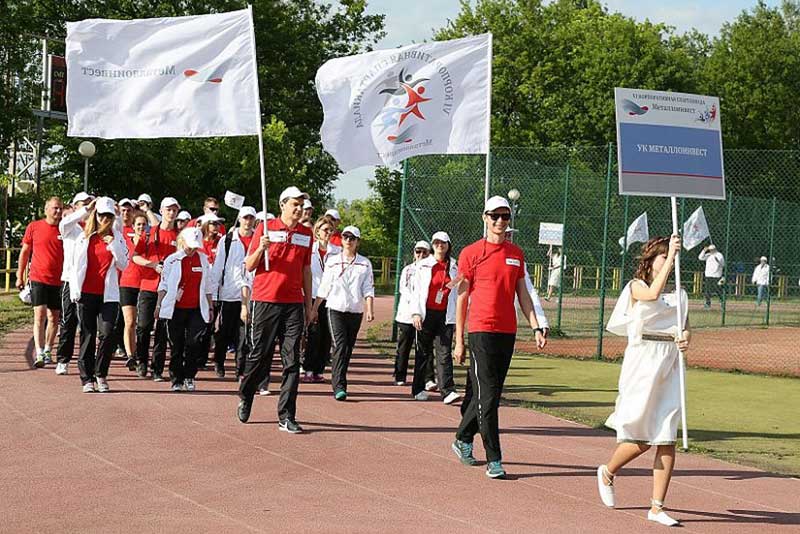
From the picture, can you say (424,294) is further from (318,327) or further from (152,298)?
(152,298)

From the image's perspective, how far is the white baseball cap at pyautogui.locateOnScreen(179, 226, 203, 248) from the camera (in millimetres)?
13609

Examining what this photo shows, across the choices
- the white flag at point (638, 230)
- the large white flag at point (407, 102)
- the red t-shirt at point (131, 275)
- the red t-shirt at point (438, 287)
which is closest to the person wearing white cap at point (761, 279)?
the white flag at point (638, 230)

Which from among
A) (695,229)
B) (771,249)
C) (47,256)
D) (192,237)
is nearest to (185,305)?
(192,237)

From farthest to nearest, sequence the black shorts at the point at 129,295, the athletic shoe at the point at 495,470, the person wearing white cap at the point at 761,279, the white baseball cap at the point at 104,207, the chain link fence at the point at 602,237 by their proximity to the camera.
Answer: the person wearing white cap at the point at 761,279
the chain link fence at the point at 602,237
the black shorts at the point at 129,295
the white baseball cap at the point at 104,207
the athletic shoe at the point at 495,470

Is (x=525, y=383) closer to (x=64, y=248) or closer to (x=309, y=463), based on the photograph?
(x=64, y=248)

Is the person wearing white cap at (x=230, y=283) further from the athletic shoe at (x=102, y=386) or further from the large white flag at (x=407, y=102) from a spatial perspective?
the athletic shoe at (x=102, y=386)

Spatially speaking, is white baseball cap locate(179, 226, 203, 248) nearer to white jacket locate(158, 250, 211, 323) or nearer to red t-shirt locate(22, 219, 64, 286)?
white jacket locate(158, 250, 211, 323)

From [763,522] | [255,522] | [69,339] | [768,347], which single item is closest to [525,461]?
[763,522]

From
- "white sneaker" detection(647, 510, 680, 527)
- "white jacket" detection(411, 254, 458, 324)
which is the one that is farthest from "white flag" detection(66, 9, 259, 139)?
"white sneaker" detection(647, 510, 680, 527)

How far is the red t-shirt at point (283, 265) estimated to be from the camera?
10852mm

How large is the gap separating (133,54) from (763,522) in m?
7.48

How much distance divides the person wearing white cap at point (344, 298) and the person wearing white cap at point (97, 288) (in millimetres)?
2135

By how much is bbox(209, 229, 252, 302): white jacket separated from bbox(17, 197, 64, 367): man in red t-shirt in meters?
2.07

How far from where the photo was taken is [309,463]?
30.1 feet
